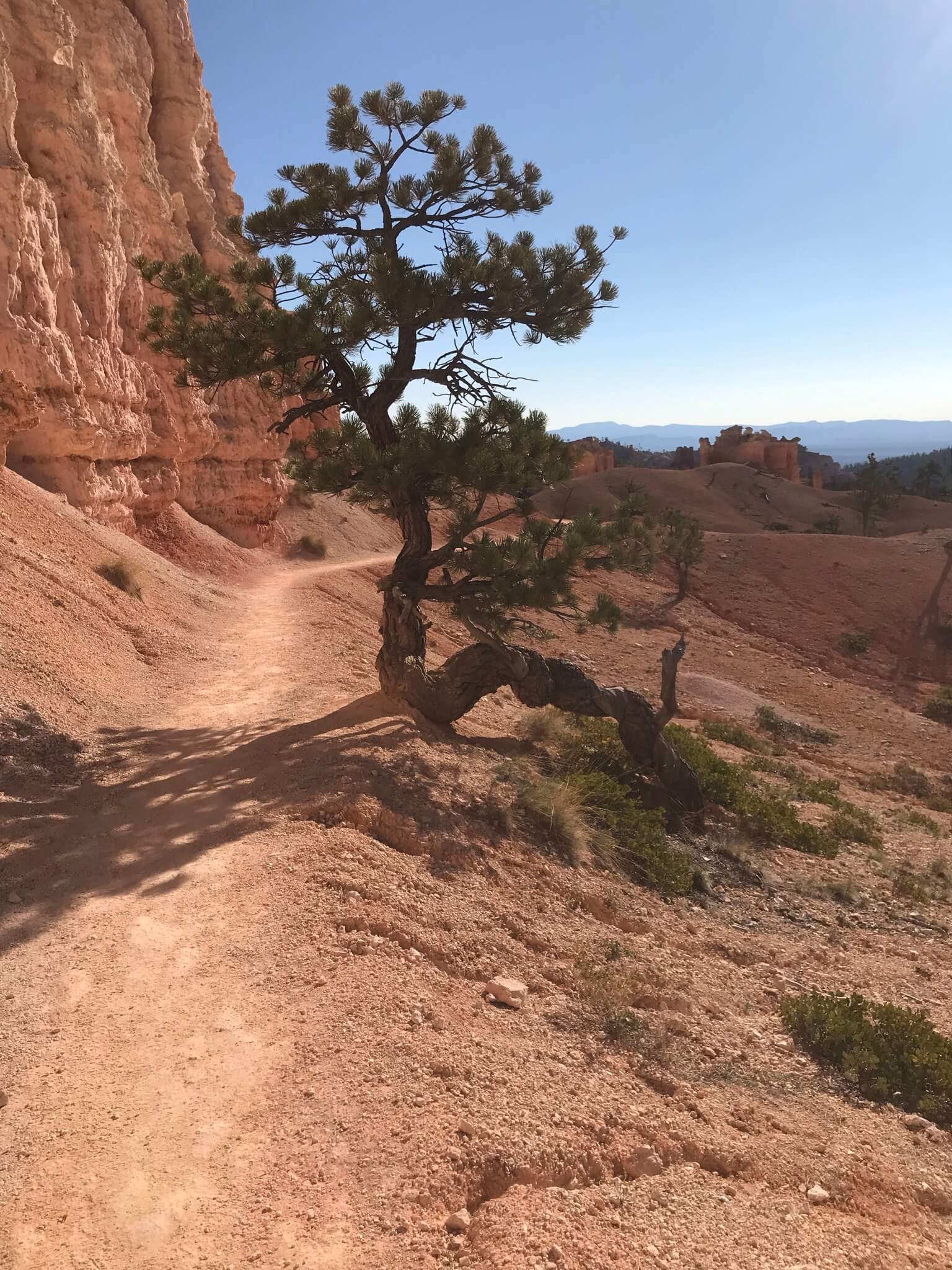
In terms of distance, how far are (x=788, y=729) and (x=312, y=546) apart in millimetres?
15793

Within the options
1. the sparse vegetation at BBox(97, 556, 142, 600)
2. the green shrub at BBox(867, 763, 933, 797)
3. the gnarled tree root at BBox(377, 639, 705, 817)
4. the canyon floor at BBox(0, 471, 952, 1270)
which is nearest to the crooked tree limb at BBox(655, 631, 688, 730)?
the gnarled tree root at BBox(377, 639, 705, 817)

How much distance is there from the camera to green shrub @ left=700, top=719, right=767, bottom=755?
1667cm

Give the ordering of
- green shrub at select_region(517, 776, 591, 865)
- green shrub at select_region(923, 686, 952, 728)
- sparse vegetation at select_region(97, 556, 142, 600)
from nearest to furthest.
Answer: green shrub at select_region(517, 776, 591, 865) → sparse vegetation at select_region(97, 556, 142, 600) → green shrub at select_region(923, 686, 952, 728)

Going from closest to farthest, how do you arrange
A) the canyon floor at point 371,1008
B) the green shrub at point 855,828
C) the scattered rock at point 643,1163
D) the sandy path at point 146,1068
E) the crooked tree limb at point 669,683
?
1. the sandy path at point 146,1068
2. the canyon floor at point 371,1008
3. the scattered rock at point 643,1163
4. the crooked tree limb at point 669,683
5. the green shrub at point 855,828

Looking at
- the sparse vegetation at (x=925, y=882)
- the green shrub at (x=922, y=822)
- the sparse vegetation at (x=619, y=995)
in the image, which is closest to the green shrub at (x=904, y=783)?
the green shrub at (x=922, y=822)

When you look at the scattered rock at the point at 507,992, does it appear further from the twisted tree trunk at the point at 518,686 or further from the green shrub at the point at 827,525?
the green shrub at the point at 827,525

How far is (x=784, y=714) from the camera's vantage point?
20.5 m

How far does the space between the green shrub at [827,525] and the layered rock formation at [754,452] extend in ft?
26.9

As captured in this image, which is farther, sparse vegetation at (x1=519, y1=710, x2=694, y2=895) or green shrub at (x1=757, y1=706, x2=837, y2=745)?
green shrub at (x1=757, y1=706, x2=837, y2=745)

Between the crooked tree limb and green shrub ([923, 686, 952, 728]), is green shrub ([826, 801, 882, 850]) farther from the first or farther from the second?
Answer: green shrub ([923, 686, 952, 728])

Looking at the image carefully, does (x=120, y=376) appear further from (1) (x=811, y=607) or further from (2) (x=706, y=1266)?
(1) (x=811, y=607)

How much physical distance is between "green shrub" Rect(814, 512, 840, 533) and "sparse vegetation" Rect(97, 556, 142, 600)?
40902 millimetres

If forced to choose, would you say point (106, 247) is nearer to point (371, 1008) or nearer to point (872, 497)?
point (371, 1008)

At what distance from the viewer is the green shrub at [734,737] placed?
16.7m
